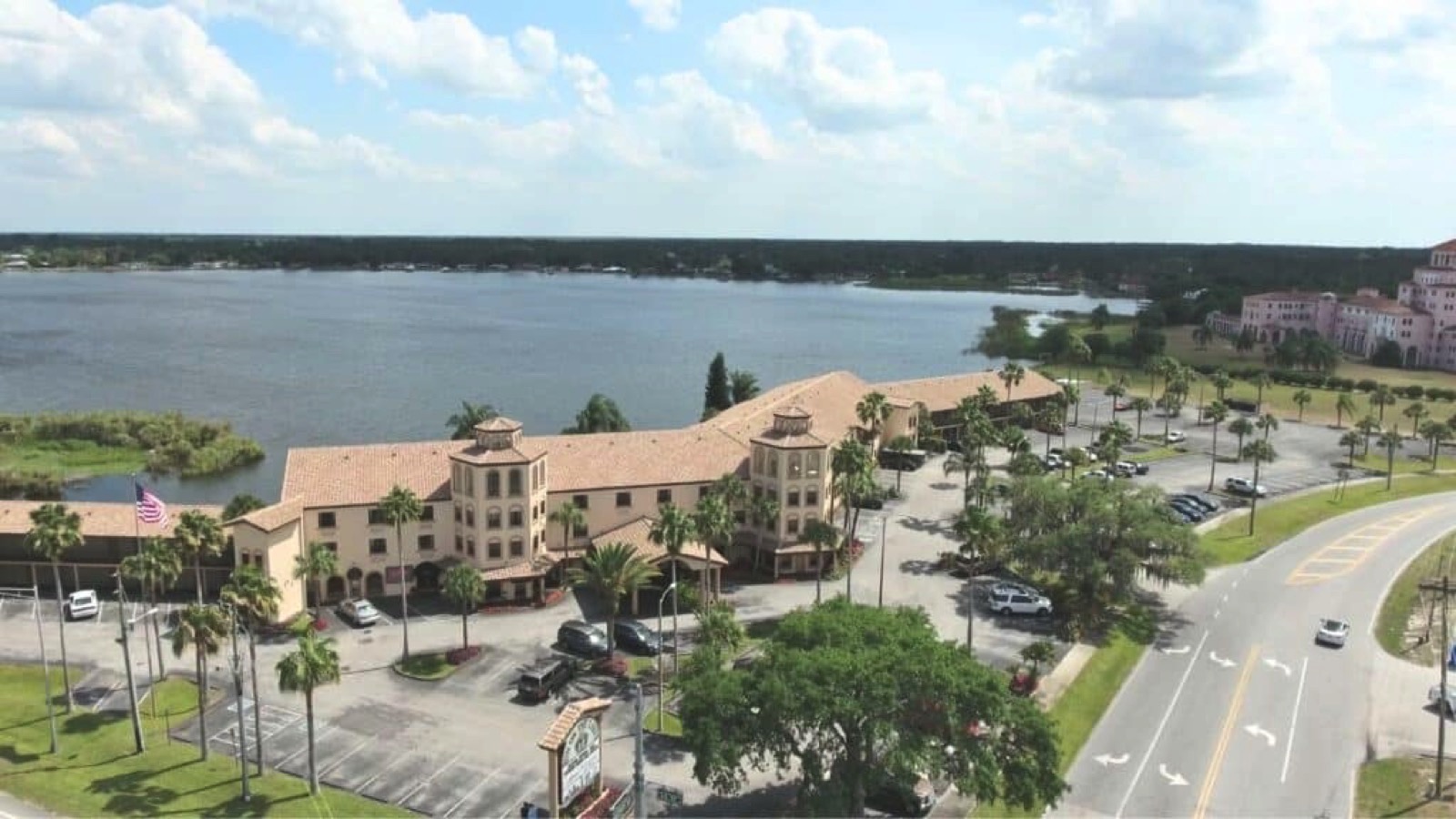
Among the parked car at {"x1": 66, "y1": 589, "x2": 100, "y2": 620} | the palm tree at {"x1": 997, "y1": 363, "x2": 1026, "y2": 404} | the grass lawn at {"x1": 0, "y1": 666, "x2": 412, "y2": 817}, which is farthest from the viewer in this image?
the palm tree at {"x1": 997, "y1": 363, "x2": 1026, "y2": 404}

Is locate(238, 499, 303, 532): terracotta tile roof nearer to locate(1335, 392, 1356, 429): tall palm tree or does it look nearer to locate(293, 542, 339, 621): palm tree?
locate(293, 542, 339, 621): palm tree

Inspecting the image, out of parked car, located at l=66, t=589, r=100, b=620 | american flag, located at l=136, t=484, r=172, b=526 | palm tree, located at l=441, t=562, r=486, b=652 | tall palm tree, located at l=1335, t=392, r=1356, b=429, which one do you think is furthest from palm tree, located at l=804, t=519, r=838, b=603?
tall palm tree, located at l=1335, t=392, r=1356, b=429

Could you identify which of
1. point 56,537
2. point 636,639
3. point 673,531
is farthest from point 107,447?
point 673,531

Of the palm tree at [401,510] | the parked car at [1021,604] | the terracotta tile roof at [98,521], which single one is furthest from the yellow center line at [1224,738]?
the terracotta tile roof at [98,521]

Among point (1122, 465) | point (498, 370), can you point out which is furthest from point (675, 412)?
point (1122, 465)

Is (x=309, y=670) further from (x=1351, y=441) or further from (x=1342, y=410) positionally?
(x=1342, y=410)

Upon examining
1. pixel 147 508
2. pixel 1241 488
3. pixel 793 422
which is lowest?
pixel 1241 488

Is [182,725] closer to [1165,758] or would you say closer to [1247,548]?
[1165,758]
